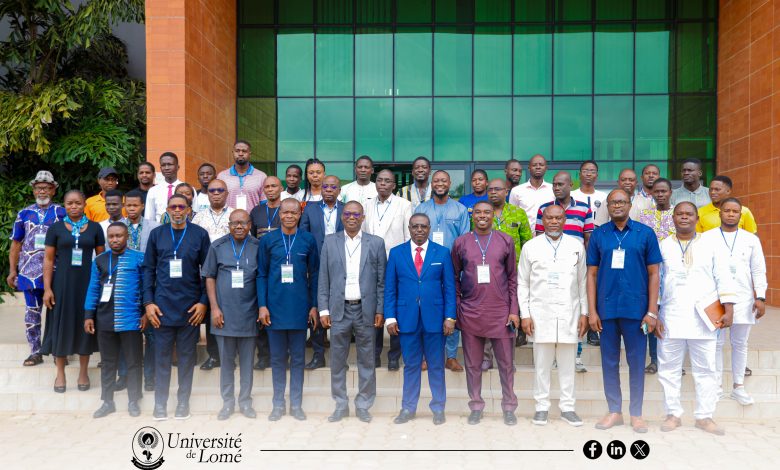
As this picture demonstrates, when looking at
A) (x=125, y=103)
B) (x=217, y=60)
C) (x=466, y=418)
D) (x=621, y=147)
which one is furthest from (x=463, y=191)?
(x=466, y=418)

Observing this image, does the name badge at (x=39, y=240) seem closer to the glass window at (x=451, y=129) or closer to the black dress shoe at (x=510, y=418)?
the black dress shoe at (x=510, y=418)

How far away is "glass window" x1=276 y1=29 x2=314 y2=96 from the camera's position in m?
14.5

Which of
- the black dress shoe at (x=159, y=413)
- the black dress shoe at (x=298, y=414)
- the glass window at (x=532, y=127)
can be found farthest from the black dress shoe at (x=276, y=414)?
the glass window at (x=532, y=127)

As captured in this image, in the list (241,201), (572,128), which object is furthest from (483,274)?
(572,128)

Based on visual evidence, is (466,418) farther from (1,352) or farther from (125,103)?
(125,103)

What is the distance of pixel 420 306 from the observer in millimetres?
5652

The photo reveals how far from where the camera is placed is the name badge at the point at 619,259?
17.9 ft

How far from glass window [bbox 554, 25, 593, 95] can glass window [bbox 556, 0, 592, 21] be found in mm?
229

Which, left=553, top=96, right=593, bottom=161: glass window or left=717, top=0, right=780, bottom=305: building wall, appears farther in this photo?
left=553, top=96, right=593, bottom=161: glass window

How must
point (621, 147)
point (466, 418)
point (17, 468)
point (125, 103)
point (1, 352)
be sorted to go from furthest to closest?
point (621, 147), point (125, 103), point (1, 352), point (466, 418), point (17, 468)

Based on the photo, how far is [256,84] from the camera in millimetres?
14422

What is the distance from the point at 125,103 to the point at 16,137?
2.31 metres

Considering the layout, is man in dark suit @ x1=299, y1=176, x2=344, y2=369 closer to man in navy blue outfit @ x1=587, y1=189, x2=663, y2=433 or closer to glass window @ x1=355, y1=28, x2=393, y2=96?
man in navy blue outfit @ x1=587, y1=189, x2=663, y2=433

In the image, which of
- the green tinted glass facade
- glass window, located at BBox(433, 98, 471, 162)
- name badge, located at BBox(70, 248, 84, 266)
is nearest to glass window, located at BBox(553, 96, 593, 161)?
the green tinted glass facade
